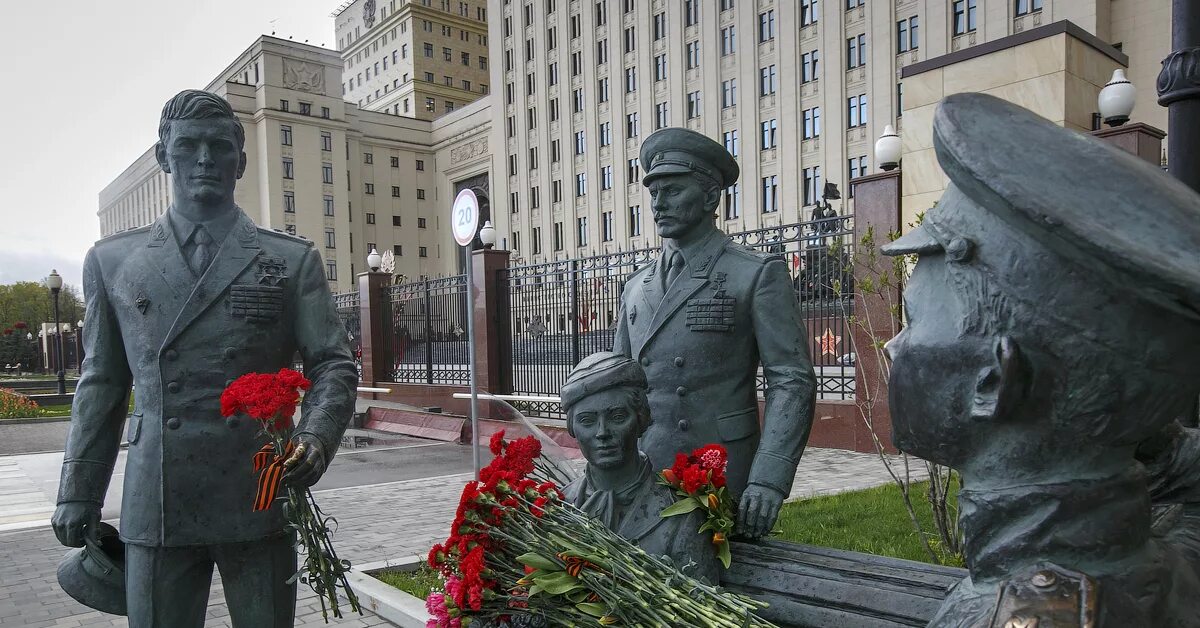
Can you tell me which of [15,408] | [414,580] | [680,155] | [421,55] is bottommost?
[15,408]

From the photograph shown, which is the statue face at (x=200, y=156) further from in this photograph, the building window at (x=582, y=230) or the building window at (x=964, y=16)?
the building window at (x=582, y=230)

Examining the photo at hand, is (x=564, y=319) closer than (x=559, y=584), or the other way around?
(x=559, y=584)

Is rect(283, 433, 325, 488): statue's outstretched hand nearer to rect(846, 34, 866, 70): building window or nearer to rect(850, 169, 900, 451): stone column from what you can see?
rect(850, 169, 900, 451): stone column

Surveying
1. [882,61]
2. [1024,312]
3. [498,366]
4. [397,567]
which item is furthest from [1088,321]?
[882,61]

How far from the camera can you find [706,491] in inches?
81.8

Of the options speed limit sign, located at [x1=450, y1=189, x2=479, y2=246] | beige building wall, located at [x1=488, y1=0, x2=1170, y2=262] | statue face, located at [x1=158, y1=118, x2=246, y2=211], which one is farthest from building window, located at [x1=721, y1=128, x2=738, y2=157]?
Result: statue face, located at [x1=158, y1=118, x2=246, y2=211]

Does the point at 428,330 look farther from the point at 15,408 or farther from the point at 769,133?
the point at 769,133

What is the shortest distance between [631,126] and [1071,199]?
45.0 meters

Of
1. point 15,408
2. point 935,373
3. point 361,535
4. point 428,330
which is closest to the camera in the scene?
point 935,373

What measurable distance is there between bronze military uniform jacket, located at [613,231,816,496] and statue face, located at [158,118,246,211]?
1.52 m

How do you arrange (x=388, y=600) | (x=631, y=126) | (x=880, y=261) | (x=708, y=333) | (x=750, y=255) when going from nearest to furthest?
1. (x=708, y=333)
2. (x=750, y=255)
3. (x=388, y=600)
4. (x=880, y=261)
5. (x=631, y=126)

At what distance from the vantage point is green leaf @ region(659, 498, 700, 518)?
79.0 inches

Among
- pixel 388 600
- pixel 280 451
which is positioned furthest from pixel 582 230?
pixel 280 451

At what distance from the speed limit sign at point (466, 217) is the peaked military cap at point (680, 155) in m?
4.53
